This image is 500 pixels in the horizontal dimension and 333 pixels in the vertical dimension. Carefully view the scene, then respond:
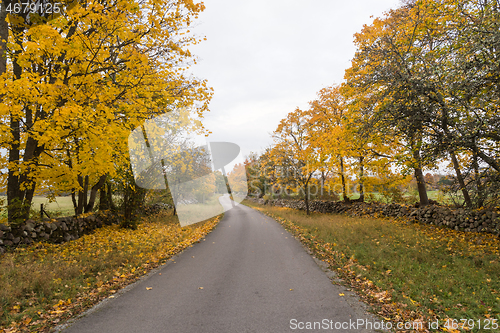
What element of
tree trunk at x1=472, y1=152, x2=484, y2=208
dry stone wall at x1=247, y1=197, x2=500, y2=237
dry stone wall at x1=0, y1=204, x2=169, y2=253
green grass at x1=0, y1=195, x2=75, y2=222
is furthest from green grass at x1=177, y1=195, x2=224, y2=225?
tree trunk at x1=472, y1=152, x2=484, y2=208

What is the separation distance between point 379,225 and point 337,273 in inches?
290

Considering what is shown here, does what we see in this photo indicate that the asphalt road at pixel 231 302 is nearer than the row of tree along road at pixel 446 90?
Yes

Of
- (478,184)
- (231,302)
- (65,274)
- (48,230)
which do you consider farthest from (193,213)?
(478,184)

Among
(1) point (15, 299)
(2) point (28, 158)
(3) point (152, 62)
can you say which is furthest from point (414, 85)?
(2) point (28, 158)

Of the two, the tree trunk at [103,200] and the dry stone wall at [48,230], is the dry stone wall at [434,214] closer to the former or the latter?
the dry stone wall at [48,230]

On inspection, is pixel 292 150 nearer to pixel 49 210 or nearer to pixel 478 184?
pixel 478 184

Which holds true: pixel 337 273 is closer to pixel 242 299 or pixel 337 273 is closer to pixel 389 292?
pixel 389 292

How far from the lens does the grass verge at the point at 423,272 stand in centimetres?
453

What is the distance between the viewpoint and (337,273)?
695 cm

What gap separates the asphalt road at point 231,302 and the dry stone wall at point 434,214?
214 inches

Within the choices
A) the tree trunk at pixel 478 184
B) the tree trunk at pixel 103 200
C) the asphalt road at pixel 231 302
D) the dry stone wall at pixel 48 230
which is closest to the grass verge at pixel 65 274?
the dry stone wall at pixel 48 230

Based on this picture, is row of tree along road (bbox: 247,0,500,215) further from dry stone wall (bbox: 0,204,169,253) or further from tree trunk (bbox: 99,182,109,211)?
tree trunk (bbox: 99,182,109,211)

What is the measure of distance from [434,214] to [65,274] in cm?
1567

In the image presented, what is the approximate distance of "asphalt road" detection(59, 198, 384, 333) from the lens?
4.27 m
